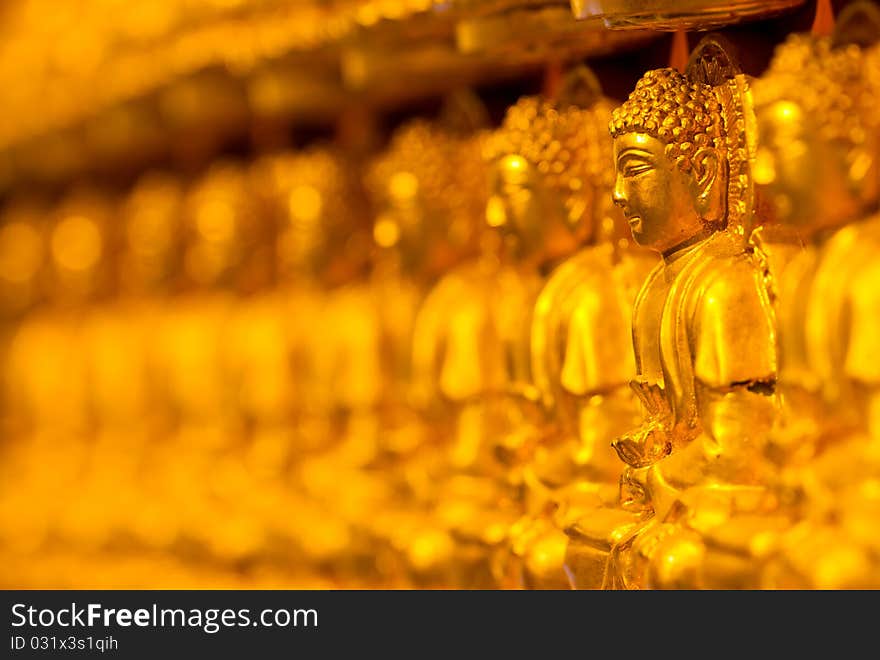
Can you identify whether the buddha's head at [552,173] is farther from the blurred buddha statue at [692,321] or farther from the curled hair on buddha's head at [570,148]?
the blurred buddha statue at [692,321]

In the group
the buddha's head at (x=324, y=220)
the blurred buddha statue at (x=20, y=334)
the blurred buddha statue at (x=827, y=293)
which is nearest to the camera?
the blurred buddha statue at (x=827, y=293)

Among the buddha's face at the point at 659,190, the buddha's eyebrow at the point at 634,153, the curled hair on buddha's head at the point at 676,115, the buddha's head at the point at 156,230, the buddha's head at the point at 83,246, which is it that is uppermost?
the buddha's head at the point at 83,246

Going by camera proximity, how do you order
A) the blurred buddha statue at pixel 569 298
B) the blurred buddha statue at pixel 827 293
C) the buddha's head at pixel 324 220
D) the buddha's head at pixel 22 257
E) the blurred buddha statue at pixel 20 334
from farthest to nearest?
the buddha's head at pixel 22 257, the blurred buddha statue at pixel 20 334, the buddha's head at pixel 324 220, the blurred buddha statue at pixel 569 298, the blurred buddha statue at pixel 827 293

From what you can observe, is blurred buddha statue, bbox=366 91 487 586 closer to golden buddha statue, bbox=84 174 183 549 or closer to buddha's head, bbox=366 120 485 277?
buddha's head, bbox=366 120 485 277

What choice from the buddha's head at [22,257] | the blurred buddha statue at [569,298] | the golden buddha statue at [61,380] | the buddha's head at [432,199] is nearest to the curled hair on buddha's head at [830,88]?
the blurred buddha statue at [569,298]

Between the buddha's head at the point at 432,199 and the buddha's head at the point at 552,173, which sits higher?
the buddha's head at the point at 432,199

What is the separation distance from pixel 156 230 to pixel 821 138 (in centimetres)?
214

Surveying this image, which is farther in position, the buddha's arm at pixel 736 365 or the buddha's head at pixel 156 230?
the buddha's head at pixel 156 230

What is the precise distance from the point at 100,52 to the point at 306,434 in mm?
1109

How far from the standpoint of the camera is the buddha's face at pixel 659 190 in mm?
2117

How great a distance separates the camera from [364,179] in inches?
130

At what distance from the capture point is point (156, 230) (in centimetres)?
387
